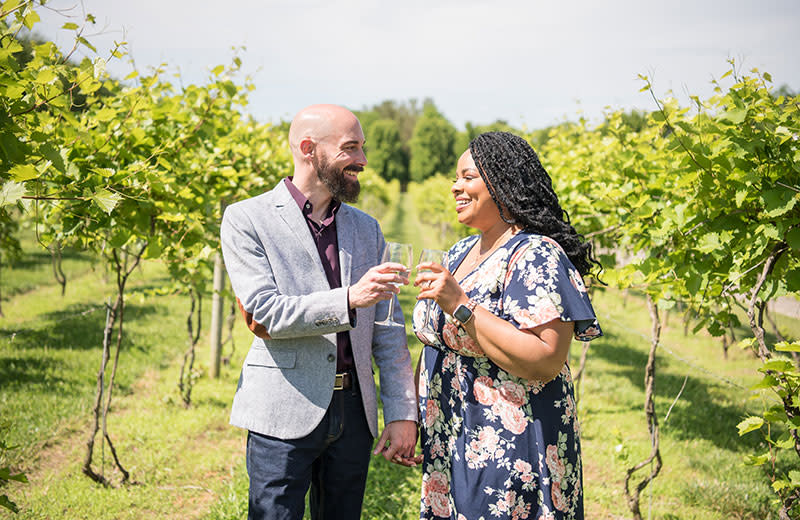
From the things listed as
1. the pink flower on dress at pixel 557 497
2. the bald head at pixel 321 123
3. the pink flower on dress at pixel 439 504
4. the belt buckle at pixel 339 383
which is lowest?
the pink flower on dress at pixel 439 504

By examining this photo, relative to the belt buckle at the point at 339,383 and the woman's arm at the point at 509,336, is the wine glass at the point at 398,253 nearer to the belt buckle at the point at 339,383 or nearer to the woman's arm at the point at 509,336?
the woman's arm at the point at 509,336

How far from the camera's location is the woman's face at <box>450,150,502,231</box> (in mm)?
2109

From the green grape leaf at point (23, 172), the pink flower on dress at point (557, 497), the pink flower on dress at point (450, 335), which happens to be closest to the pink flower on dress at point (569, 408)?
the pink flower on dress at point (557, 497)

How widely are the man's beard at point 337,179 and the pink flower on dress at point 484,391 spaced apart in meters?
0.85

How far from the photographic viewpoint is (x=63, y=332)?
780cm

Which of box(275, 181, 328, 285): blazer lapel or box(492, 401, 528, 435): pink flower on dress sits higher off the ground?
box(275, 181, 328, 285): blazer lapel

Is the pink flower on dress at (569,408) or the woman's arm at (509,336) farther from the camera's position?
the pink flower on dress at (569,408)

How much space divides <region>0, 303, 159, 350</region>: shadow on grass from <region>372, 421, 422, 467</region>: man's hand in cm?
546

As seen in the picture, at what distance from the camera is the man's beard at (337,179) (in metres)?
2.12

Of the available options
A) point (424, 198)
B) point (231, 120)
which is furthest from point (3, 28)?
point (424, 198)

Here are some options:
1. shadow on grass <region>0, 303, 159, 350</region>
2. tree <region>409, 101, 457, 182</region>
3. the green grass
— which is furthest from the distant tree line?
shadow on grass <region>0, 303, 159, 350</region>

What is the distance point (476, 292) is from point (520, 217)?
13.0 inches

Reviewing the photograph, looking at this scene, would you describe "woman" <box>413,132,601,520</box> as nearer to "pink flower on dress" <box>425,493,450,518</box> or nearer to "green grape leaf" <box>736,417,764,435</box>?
"pink flower on dress" <box>425,493,450,518</box>

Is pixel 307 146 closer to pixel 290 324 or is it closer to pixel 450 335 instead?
pixel 290 324
